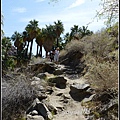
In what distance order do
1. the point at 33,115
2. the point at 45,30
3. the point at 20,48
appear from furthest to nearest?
the point at 20,48 < the point at 45,30 < the point at 33,115

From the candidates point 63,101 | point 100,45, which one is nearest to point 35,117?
point 63,101

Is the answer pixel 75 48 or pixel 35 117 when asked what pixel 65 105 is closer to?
pixel 35 117

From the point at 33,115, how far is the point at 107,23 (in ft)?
8.15

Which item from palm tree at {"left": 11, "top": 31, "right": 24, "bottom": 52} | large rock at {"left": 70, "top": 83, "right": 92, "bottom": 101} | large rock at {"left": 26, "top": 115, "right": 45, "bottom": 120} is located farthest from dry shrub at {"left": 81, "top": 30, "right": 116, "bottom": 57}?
palm tree at {"left": 11, "top": 31, "right": 24, "bottom": 52}

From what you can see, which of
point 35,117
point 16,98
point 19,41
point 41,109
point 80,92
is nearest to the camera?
point 35,117

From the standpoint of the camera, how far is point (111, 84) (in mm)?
4941

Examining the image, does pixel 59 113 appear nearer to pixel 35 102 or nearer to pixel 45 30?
pixel 35 102

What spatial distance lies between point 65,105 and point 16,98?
139cm

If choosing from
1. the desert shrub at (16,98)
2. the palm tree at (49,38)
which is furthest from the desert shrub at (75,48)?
the desert shrub at (16,98)

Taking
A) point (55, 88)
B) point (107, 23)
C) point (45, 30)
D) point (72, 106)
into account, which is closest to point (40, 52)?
point (45, 30)

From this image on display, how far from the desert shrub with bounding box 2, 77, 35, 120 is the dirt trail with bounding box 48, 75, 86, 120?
713 millimetres

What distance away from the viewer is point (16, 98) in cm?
508

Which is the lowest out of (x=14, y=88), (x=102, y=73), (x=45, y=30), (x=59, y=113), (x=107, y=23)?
(x=59, y=113)

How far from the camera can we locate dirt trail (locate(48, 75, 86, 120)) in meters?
4.91
